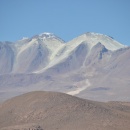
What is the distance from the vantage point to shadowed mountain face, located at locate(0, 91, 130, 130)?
6341cm

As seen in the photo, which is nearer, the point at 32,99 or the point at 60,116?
the point at 60,116

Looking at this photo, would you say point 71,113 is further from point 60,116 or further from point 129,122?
point 129,122

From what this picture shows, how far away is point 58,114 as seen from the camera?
67.1 m

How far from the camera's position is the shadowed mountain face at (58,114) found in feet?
208

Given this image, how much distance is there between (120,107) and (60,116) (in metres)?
14.0

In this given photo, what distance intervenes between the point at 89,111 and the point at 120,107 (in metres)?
9.89

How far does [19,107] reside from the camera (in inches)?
2825

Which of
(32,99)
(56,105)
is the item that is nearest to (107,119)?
(56,105)

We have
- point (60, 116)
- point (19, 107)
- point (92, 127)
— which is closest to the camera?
point (92, 127)

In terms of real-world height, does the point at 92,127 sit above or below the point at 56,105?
below

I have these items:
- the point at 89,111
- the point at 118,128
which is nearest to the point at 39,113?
the point at 89,111

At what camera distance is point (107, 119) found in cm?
6550

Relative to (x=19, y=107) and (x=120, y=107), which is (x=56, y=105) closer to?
(x=19, y=107)

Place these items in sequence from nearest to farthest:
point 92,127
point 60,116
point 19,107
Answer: point 92,127 → point 60,116 → point 19,107
